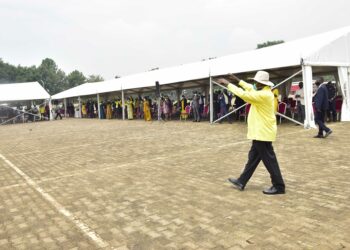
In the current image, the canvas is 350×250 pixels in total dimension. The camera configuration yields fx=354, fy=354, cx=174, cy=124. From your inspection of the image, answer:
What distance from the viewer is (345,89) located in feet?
44.2

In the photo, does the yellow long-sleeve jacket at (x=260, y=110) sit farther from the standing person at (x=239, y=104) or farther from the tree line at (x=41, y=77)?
the tree line at (x=41, y=77)

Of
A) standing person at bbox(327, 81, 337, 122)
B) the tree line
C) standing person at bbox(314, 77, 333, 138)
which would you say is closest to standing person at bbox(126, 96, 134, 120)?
standing person at bbox(327, 81, 337, 122)

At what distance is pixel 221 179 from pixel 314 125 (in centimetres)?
742

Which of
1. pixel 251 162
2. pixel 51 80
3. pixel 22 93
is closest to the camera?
pixel 251 162

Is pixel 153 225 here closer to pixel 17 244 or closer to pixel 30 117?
pixel 17 244

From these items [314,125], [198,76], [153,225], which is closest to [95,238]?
[153,225]

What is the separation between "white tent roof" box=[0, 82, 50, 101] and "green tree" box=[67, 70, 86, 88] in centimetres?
6690

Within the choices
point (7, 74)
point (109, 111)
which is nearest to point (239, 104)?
point (109, 111)

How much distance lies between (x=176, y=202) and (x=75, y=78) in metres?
97.9

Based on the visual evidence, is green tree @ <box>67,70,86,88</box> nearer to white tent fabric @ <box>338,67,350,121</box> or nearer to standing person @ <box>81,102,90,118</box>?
standing person @ <box>81,102,90,118</box>

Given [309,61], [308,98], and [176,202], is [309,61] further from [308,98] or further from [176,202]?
[176,202]

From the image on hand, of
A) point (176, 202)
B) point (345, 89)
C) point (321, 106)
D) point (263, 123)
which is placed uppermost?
point (345, 89)

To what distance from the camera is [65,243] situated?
370 centimetres

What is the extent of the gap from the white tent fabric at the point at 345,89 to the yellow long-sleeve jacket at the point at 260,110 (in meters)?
9.89
